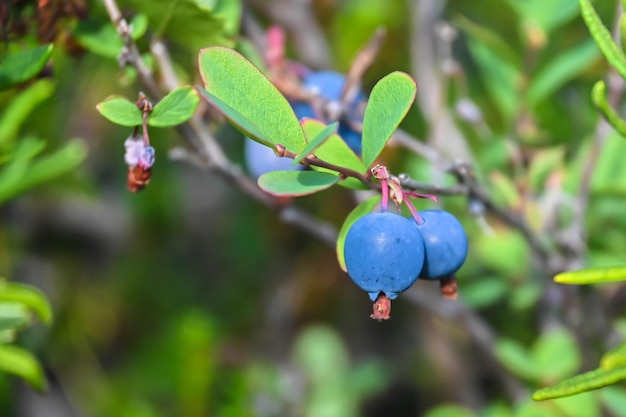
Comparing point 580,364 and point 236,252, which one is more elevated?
point 580,364

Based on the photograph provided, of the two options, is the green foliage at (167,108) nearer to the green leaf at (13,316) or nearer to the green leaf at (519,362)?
the green leaf at (13,316)

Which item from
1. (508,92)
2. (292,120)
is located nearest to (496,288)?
(508,92)

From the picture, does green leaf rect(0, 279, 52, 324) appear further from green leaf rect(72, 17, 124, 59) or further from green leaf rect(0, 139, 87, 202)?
green leaf rect(72, 17, 124, 59)

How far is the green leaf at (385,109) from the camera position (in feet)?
1.98

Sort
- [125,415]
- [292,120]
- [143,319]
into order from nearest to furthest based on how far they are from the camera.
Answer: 1. [292,120]
2. [125,415]
3. [143,319]

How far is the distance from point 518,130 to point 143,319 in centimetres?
126

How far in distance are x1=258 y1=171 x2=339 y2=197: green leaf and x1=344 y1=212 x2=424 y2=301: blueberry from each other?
0.04 meters

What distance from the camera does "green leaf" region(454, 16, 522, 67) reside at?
1.10 m

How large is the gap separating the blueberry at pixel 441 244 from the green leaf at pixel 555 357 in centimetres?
51

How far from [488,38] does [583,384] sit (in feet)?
2.18

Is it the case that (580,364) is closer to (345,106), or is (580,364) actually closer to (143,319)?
(345,106)

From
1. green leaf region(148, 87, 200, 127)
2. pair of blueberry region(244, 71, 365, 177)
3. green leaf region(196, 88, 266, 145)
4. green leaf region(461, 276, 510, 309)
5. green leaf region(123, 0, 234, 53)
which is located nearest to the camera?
green leaf region(196, 88, 266, 145)

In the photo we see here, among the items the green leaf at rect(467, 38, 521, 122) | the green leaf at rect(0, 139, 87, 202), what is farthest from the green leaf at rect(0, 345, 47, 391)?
the green leaf at rect(467, 38, 521, 122)

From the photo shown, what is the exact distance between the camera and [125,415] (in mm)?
1445
